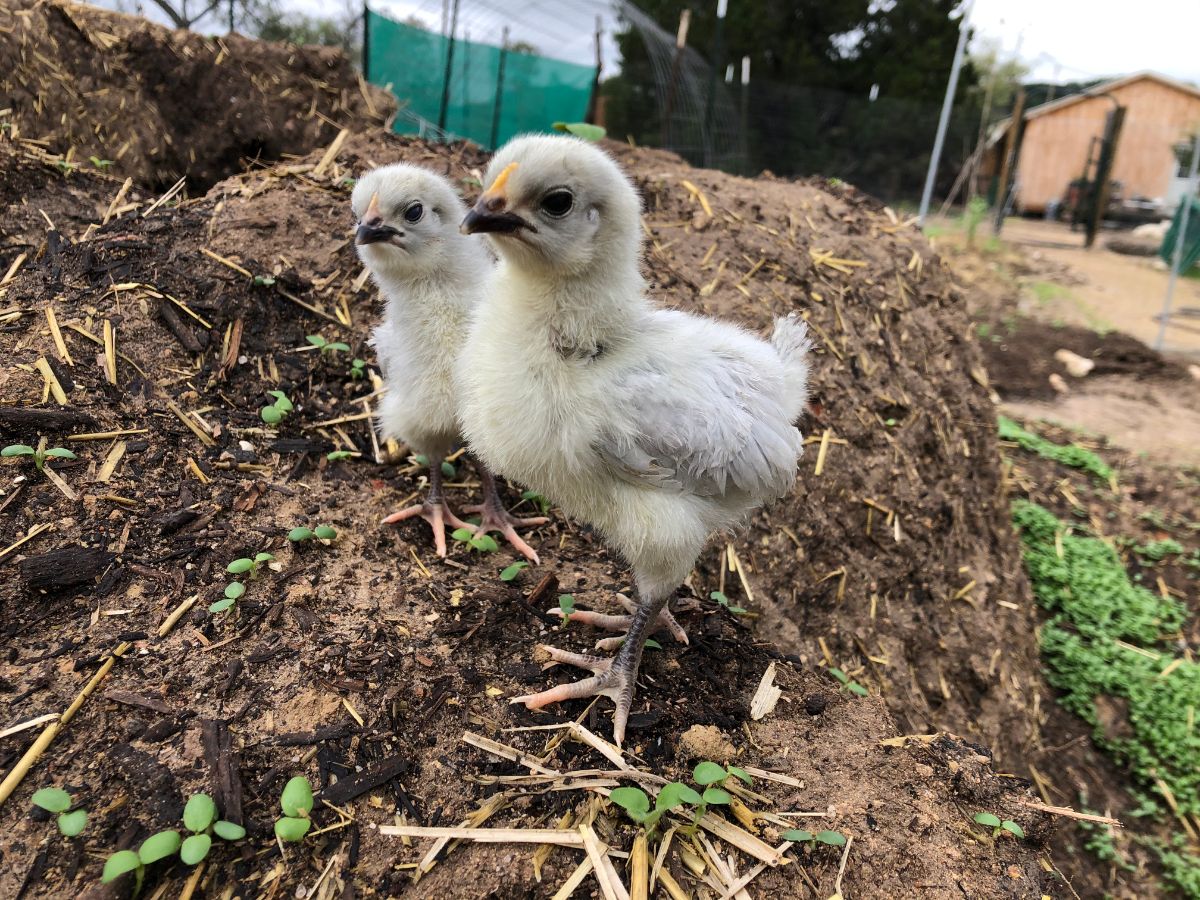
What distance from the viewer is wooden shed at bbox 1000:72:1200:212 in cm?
1791

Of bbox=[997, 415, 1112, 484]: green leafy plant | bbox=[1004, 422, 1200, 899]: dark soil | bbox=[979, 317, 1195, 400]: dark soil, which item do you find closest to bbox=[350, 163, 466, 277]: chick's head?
bbox=[1004, 422, 1200, 899]: dark soil

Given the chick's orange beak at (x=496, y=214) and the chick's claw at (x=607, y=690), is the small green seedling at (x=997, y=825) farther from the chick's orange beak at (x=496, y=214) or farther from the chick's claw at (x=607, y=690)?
the chick's orange beak at (x=496, y=214)

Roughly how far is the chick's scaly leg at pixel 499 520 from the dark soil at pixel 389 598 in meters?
0.11

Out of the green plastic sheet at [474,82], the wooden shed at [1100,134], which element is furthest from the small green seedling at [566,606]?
the wooden shed at [1100,134]

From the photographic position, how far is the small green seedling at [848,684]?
307 centimetres

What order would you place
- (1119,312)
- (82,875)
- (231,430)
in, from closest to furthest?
(82,875) → (231,430) → (1119,312)

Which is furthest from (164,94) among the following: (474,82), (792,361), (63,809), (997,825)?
(997,825)

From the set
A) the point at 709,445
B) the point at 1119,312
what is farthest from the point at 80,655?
the point at 1119,312

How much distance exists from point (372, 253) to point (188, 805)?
206 centimetres

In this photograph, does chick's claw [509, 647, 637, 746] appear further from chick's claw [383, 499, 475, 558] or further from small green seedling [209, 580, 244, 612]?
small green seedling [209, 580, 244, 612]

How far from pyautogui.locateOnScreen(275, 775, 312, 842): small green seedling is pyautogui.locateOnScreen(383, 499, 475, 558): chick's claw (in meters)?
1.23

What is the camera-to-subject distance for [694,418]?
2209 millimetres

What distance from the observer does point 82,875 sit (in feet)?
5.75

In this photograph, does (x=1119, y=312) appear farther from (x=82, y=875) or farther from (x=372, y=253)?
(x=82, y=875)
